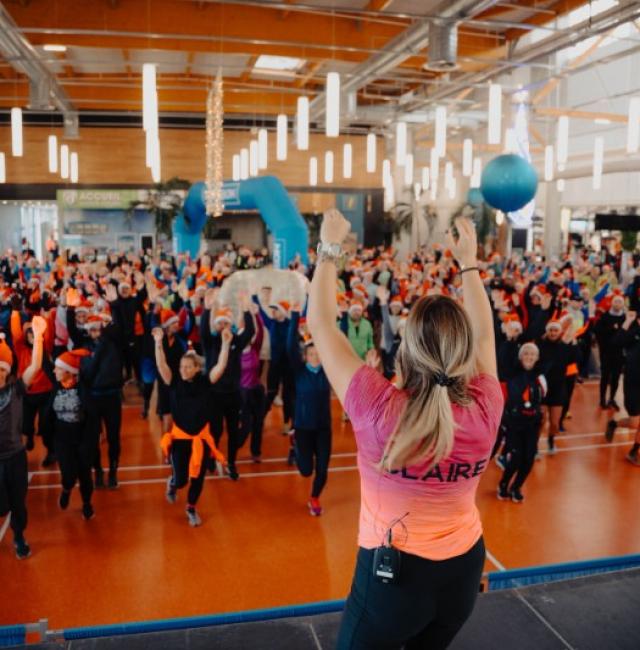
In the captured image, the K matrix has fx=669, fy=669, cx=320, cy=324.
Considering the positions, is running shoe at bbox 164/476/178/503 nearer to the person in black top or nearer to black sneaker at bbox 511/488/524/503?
the person in black top

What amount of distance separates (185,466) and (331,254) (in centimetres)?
375

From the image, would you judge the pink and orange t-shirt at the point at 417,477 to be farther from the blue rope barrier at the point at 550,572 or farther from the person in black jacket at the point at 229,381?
the person in black jacket at the point at 229,381

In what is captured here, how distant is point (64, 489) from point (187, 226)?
45.8 ft

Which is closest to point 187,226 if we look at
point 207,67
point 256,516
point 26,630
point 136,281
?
point 207,67

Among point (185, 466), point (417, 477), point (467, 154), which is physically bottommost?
point (185, 466)

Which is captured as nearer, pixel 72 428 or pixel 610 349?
pixel 72 428

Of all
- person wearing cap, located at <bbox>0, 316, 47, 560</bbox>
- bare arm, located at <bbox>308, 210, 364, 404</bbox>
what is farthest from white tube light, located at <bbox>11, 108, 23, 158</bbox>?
bare arm, located at <bbox>308, 210, 364, 404</bbox>

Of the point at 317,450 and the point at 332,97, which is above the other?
the point at 332,97

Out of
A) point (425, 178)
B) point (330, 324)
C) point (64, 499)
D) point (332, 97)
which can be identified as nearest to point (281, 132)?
point (332, 97)

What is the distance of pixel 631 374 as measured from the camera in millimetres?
7066

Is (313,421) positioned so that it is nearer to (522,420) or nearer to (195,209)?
(522,420)

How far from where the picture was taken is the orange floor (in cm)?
415

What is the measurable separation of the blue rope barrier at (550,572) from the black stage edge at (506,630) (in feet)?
1.03

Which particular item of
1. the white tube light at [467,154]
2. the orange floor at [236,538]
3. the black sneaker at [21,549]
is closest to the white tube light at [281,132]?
the white tube light at [467,154]
